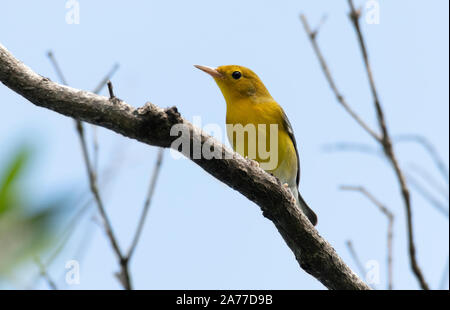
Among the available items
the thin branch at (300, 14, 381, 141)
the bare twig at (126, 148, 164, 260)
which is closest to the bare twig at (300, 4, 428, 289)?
the thin branch at (300, 14, 381, 141)

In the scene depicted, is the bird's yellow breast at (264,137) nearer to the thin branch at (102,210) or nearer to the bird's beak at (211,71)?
the bird's beak at (211,71)

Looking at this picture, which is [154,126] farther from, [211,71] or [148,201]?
[211,71]

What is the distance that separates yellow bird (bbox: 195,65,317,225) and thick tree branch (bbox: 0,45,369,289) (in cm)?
238

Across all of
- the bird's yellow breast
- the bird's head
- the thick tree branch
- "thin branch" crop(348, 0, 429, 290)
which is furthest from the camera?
the bird's head

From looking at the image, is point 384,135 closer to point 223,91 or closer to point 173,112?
point 173,112

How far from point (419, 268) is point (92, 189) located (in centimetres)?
237

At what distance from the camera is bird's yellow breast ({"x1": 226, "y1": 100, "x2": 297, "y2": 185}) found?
6238 millimetres

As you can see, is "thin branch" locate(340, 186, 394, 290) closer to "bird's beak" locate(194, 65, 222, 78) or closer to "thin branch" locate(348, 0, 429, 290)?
"thin branch" locate(348, 0, 429, 290)

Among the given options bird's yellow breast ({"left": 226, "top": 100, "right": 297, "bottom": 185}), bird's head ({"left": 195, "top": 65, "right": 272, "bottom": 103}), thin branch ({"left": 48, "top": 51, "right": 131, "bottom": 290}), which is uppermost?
bird's head ({"left": 195, "top": 65, "right": 272, "bottom": 103})

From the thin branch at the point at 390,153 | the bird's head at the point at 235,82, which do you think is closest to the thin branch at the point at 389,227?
the thin branch at the point at 390,153

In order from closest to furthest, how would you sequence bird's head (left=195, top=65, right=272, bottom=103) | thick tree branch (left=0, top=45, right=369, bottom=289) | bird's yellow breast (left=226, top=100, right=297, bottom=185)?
thick tree branch (left=0, top=45, right=369, bottom=289) → bird's yellow breast (left=226, top=100, right=297, bottom=185) → bird's head (left=195, top=65, right=272, bottom=103)

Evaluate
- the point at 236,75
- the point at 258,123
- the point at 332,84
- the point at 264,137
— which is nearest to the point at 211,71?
the point at 236,75
